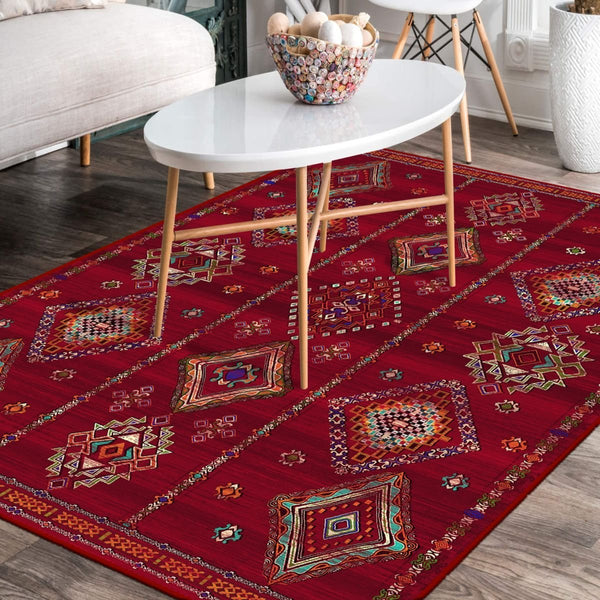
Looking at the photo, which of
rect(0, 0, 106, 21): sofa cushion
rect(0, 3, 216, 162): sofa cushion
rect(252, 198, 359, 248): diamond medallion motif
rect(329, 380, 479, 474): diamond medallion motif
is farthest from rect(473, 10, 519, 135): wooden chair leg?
rect(329, 380, 479, 474): diamond medallion motif

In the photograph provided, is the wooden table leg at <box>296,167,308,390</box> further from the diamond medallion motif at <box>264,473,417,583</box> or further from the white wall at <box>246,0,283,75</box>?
the white wall at <box>246,0,283,75</box>

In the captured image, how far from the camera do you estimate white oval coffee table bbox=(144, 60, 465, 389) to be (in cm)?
209

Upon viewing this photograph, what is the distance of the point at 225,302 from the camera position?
267 cm

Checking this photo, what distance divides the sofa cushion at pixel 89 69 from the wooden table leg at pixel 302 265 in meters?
0.98

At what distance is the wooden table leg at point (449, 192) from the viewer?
258cm

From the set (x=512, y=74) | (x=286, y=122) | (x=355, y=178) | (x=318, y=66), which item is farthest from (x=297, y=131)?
(x=512, y=74)

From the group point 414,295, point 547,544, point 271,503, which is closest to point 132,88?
point 414,295

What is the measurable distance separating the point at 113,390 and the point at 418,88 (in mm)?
1031

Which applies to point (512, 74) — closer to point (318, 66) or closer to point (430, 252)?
point (430, 252)

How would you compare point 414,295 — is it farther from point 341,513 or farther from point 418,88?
point 341,513

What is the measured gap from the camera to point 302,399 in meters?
2.24

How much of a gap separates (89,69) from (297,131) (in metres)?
1.00

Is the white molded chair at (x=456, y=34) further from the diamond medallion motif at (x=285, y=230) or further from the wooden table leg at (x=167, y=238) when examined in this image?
the wooden table leg at (x=167, y=238)

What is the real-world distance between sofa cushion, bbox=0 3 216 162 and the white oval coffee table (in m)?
0.56
